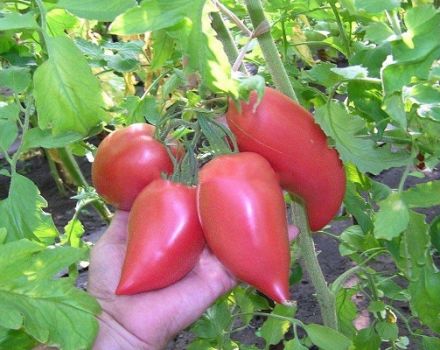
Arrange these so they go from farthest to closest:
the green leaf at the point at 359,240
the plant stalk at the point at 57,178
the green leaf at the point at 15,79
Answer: the plant stalk at the point at 57,178
the green leaf at the point at 359,240
the green leaf at the point at 15,79

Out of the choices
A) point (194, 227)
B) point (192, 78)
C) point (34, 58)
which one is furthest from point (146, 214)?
point (34, 58)

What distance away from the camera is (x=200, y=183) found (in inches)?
24.9

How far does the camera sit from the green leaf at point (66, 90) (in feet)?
1.87

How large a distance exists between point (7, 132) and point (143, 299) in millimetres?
269

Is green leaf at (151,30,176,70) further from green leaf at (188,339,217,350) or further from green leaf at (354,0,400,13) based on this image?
green leaf at (188,339,217,350)

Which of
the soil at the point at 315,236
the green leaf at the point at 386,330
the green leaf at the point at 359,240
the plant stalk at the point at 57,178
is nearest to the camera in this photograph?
the green leaf at the point at 359,240

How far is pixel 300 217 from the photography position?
2.71ft

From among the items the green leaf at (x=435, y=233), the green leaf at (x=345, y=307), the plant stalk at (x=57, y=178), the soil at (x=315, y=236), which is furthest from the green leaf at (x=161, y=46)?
the plant stalk at (x=57, y=178)

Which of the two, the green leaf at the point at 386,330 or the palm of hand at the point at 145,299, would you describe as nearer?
the palm of hand at the point at 145,299

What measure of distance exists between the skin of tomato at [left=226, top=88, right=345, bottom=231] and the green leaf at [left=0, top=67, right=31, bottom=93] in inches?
12.7

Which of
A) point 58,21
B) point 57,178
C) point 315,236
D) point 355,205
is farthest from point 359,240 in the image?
point 57,178

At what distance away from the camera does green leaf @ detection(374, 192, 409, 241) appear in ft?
1.95

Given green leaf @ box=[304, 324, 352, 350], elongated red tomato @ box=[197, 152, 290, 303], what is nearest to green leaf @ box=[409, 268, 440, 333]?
green leaf @ box=[304, 324, 352, 350]

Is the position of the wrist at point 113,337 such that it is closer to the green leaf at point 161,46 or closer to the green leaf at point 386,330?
the green leaf at point 161,46
